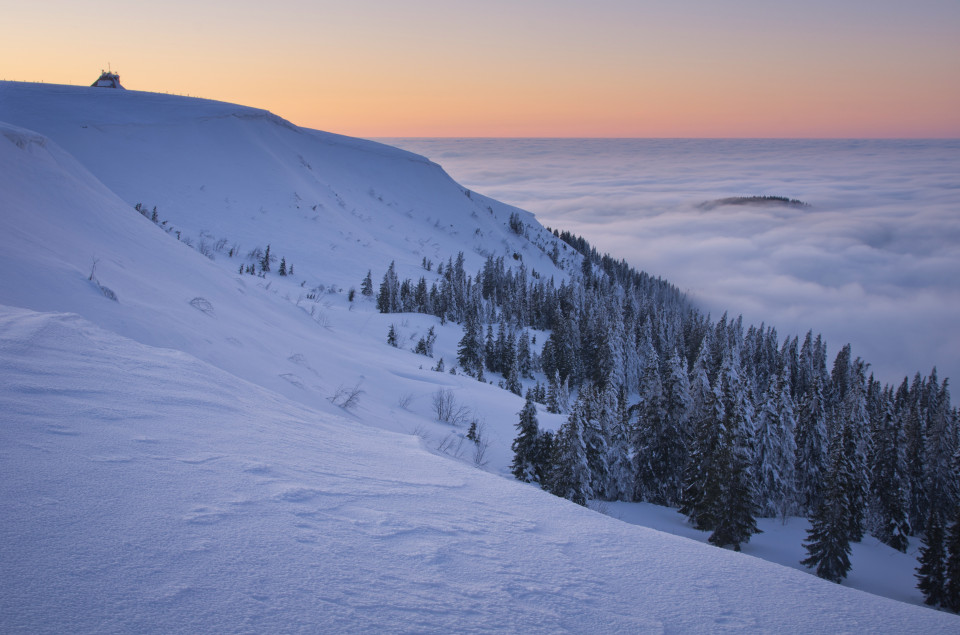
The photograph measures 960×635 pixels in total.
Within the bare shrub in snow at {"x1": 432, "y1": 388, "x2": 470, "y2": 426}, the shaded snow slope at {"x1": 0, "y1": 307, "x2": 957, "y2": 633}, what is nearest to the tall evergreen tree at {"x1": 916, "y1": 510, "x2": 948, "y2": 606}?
the bare shrub in snow at {"x1": 432, "y1": 388, "x2": 470, "y2": 426}

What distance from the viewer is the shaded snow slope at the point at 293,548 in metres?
2.61

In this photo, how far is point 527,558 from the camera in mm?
3807

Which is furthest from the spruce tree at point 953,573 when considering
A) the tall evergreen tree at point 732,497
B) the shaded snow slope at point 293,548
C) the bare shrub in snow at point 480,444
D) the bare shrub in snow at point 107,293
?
the bare shrub in snow at point 107,293

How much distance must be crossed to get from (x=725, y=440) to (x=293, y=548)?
25177 millimetres

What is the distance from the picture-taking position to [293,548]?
332 centimetres

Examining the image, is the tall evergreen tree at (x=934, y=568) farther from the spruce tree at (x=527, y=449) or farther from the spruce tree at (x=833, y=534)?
the spruce tree at (x=527, y=449)

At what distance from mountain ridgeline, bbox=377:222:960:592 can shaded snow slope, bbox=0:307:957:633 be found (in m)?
18.6

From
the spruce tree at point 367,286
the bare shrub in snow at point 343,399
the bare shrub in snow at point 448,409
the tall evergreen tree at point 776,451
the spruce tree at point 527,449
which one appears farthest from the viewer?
the spruce tree at point 367,286

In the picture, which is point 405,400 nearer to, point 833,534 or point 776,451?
point 833,534

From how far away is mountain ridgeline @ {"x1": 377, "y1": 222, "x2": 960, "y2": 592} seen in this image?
23719mm

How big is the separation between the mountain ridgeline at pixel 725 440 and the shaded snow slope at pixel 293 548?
60.9ft

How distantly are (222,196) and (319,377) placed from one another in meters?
81.0

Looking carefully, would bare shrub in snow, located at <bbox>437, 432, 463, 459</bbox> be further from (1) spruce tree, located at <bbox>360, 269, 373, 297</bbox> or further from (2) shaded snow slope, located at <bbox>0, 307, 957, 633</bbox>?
(1) spruce tree, located at <bbox>360, 269, 373, 297</bbox>

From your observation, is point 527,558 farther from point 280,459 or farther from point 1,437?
point 1,437
